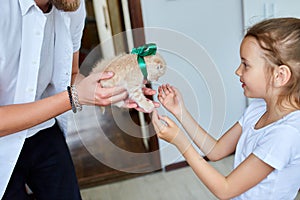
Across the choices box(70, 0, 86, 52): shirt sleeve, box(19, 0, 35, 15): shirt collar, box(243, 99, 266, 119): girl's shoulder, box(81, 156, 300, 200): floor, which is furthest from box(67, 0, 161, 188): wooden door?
box(81, 156, 300, 200): floor

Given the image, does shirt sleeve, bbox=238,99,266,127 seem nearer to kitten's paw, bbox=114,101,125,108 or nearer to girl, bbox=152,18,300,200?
girl, bbox=152,18,300,200

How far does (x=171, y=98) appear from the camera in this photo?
2.91ft

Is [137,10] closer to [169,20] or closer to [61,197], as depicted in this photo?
[169,20]

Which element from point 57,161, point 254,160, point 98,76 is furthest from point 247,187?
point 57,161

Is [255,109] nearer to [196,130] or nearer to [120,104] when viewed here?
[196,130]

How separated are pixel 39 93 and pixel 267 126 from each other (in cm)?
61

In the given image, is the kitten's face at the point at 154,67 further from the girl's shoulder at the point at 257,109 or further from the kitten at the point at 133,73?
the girl's shoulder at the point at 257,109

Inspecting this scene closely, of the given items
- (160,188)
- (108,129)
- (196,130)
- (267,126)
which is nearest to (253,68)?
(267,126)

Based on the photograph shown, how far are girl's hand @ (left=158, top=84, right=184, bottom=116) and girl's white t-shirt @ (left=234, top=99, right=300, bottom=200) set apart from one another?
0.19 m

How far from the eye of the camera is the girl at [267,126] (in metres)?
0.77

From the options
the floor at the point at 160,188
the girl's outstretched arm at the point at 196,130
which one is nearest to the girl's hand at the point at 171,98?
the girl's outstretched arm at the point at 196,130

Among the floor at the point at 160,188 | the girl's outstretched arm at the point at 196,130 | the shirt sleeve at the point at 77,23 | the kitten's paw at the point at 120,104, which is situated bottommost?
the floor at the point at 160,188

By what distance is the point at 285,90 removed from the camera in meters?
0.82

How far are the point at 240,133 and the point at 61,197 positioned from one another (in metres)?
0.56
